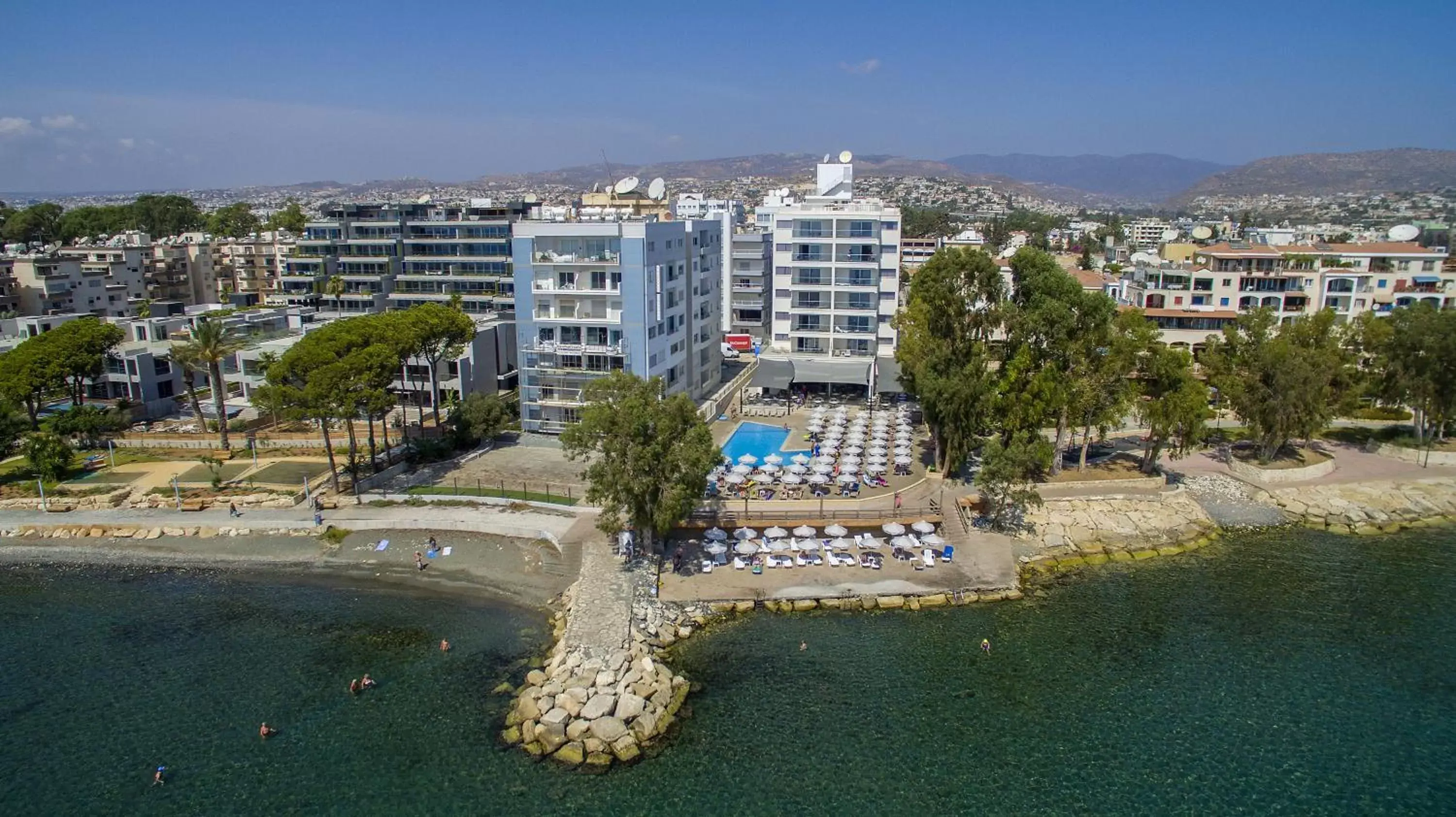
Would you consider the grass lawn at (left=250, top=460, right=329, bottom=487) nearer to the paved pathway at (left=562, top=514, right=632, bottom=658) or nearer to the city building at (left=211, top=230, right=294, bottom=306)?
the paved pathway at (left=562, top=514, right=632, bottom=658)

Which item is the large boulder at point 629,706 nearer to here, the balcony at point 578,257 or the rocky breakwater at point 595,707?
the rocky breakwater at point 595,707

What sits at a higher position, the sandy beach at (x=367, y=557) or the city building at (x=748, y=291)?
the city building at (x=748, y=291)

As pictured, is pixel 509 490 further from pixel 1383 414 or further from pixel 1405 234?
pixel 1405 234

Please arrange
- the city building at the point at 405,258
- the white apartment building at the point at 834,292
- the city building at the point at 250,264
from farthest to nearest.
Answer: the city building at the point at 250,264, the city building at the point at 405,258, the white apartment building at the point at 834,292

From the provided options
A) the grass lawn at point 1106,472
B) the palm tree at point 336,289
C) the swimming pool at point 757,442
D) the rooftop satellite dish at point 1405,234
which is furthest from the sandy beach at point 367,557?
the rooftop satellite dish at point 1405,234

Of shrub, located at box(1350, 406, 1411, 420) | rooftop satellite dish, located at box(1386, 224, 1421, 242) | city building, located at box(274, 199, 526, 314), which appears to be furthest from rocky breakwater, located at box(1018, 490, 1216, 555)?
rooftop satellite dish, located at box(1386, 224, 1421, 242)

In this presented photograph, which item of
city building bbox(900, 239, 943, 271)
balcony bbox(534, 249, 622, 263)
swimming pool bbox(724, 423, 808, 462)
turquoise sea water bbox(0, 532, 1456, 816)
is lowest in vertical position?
turquoise sea water bbox(0, 532, 1456, 816)
